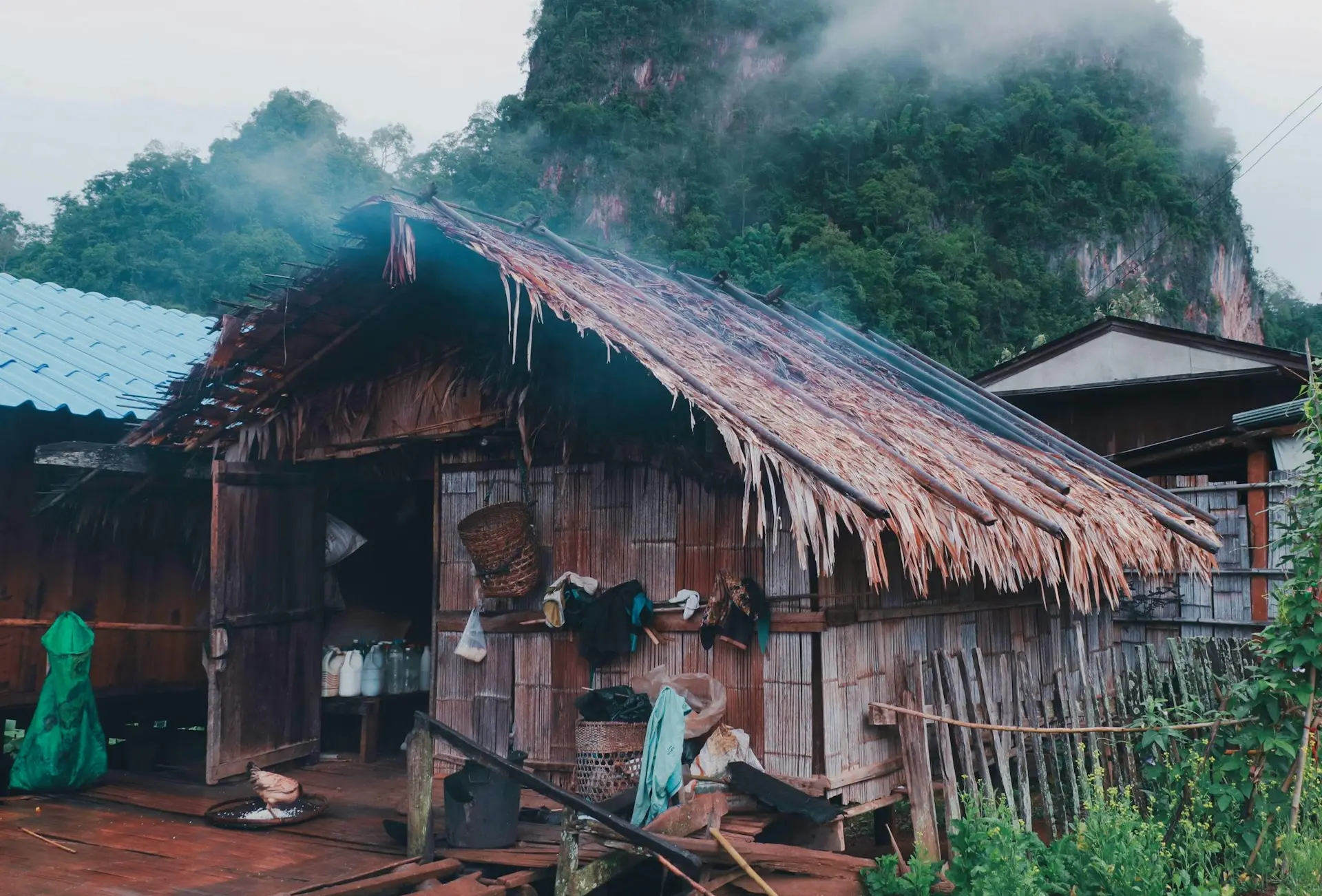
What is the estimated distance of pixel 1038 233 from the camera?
36.7m

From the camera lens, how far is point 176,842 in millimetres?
5746

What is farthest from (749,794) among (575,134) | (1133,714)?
(575,134)

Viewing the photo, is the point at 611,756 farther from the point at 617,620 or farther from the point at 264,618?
the point at 264,618

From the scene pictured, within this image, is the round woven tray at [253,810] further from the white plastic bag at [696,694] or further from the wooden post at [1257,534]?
the wooden post at [1257,534]

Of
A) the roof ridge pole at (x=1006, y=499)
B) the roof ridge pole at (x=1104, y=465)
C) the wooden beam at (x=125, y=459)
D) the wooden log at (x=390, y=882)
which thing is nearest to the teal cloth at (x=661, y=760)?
the wooden log at (x=390, y=882)

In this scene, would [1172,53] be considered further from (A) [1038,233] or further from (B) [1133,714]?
(B) [1133,714]

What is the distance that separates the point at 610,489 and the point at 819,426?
1.49 metres

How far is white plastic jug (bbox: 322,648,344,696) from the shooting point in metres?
8.20

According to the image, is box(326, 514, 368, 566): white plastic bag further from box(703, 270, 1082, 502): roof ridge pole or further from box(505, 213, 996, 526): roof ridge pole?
box(703, 270, 1082, 502): roof ridge pole

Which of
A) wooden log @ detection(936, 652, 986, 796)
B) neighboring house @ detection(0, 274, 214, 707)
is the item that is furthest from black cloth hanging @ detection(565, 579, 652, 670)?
neighboring house @ detection(0, 274, 214, 707)

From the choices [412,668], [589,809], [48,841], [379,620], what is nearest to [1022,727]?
[589,809]

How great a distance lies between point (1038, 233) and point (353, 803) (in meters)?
35.4

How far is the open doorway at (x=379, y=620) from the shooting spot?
8266 mm

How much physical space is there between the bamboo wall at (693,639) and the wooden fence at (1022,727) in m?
0.28
